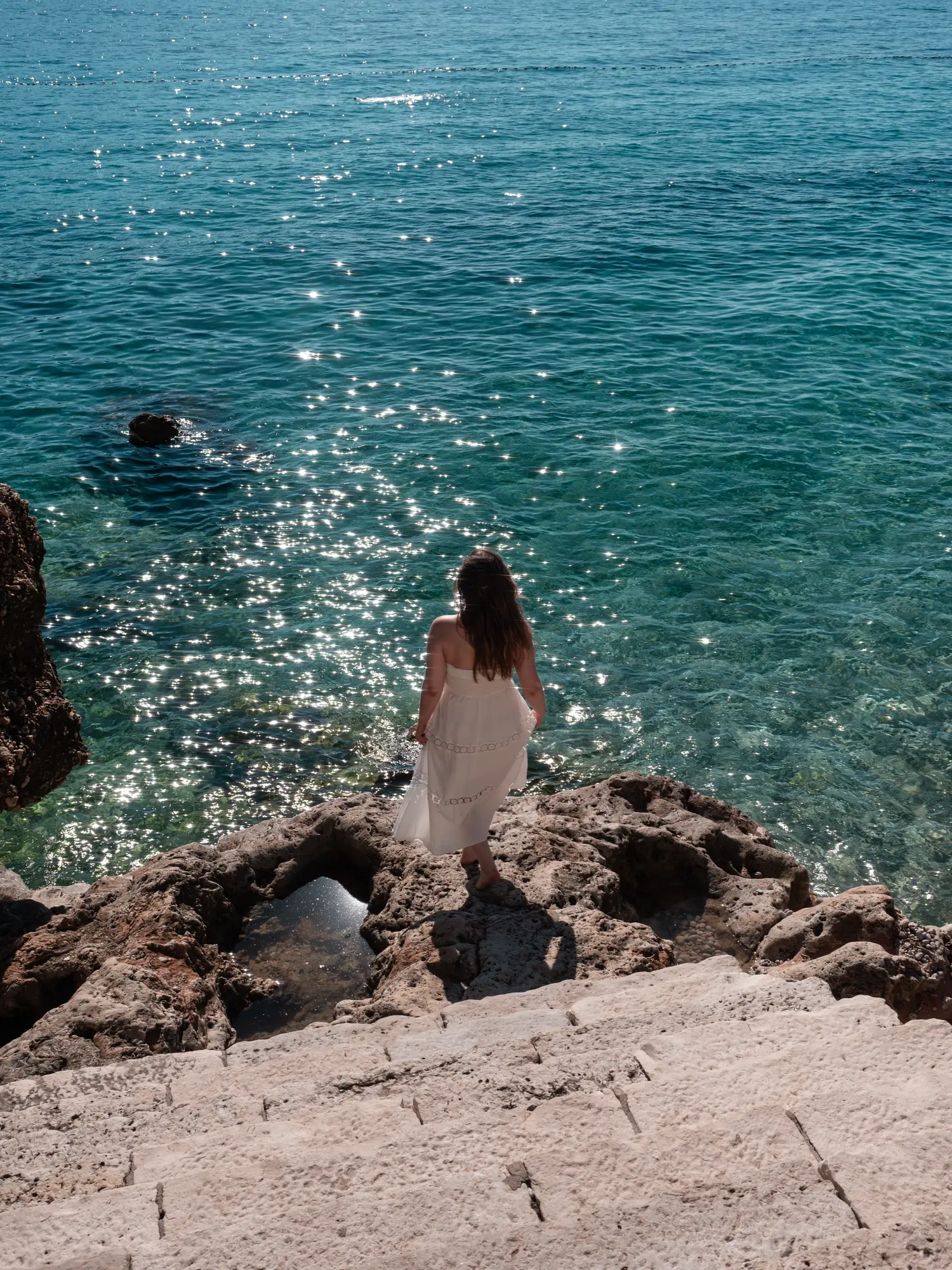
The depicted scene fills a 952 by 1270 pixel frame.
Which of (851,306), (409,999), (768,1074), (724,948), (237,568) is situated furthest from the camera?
(851,306)

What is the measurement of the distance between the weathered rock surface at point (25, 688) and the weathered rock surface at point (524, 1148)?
2.67 metres

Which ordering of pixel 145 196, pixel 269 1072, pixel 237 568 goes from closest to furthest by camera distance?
pixel 269 1072
pixel 237 568
pixel 145 196

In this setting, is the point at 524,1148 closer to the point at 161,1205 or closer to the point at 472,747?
the point at 161,1205

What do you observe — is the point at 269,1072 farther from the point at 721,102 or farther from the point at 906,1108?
the point at 721,102

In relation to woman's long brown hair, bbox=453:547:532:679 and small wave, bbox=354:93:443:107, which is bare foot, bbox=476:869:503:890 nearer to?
woman's long brown hair, bbox=453:547:532:679

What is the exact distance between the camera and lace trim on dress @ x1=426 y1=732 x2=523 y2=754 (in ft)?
23.5

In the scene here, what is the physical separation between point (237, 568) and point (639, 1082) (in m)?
11.2

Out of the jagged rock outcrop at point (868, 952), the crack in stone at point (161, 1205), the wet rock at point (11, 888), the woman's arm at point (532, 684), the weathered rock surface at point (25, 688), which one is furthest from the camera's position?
the wet rock at point (11, 888)

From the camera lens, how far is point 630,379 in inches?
774

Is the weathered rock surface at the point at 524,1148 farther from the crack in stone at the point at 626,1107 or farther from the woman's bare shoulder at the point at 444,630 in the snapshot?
the woman's bare shoulder at the point at 444,630

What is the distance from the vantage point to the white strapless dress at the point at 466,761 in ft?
23.3

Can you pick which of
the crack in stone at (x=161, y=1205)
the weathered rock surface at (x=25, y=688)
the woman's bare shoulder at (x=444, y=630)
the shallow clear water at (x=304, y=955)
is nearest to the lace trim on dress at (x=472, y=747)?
the woman's bare shoulder at (x=444, y=630)

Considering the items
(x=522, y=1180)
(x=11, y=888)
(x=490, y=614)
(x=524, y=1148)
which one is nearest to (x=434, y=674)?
(x=490, y=614)

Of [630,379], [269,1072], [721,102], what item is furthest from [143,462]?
[721,102]
